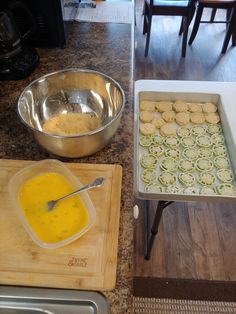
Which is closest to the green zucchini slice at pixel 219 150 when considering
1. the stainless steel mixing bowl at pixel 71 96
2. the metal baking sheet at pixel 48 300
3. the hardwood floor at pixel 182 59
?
the stainless steel mixing bowl at pixel 71 96

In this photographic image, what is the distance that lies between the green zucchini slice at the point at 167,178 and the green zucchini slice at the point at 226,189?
0.16m

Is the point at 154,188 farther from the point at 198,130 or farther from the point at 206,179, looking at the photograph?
the point at 198,130

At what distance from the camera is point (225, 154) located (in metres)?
1.12

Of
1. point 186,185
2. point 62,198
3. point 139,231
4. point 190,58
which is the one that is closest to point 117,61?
point 186,185

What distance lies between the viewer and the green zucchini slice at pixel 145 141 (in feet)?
3.79

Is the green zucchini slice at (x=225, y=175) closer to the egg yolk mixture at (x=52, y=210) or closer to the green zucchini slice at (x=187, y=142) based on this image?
the green zucchini slice at (x=187, y=142)

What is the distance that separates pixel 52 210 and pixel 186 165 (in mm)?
655

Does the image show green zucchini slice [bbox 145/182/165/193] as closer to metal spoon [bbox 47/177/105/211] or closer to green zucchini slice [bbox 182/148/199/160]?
green zucchini slice [bbox 182/148/199/160]

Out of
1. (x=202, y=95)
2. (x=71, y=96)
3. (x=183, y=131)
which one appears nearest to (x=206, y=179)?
(x=183, y=131)

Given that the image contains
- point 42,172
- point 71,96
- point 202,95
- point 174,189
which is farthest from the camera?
point 202,95

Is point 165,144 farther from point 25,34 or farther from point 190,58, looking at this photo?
point 190,58

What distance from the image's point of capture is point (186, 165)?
108cm

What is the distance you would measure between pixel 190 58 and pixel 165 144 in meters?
1.65

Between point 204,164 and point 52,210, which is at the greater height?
point 52,210
